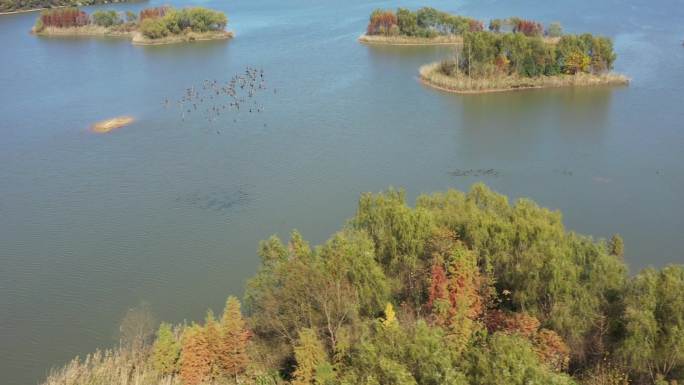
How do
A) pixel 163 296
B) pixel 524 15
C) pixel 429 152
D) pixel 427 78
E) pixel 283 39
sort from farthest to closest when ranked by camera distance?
pixel 524 15 < pixel 283 39 < pixel 427 78 < pixel 429 152 < pixel 163 296

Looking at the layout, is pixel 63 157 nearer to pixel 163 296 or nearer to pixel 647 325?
pixel 163 296

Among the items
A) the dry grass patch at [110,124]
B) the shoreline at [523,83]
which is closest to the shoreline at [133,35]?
the dry grass patch at [110,124]

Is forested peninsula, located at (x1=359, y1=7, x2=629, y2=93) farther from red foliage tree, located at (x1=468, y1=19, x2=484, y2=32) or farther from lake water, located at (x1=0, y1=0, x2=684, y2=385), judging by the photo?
red foliage tree, located at (x1=468, y1=19, x2=484, y2=32)

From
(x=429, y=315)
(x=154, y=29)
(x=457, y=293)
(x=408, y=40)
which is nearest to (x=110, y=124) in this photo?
(x=154, y=29)

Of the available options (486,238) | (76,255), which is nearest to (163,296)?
(76,255)

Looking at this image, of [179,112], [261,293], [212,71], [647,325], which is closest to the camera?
[647,325]

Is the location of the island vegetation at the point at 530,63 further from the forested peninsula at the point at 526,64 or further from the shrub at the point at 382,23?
the shrub at the point at 382,23

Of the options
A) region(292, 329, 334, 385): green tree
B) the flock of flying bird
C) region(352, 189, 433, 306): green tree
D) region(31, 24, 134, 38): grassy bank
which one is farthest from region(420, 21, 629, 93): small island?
region(31, 24, 134, 38): grassy bank
